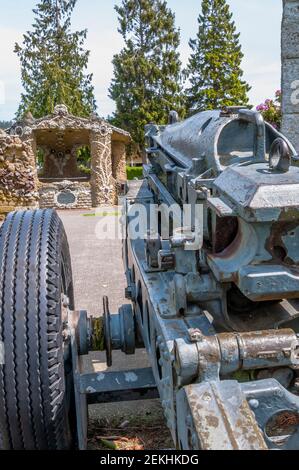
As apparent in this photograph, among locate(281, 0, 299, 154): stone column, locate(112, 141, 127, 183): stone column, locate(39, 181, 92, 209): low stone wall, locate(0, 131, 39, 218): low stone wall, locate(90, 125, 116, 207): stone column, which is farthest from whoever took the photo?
locate(112, 141, 127, 183): stone column

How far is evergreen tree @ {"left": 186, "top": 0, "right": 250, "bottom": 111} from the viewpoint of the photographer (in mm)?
26500

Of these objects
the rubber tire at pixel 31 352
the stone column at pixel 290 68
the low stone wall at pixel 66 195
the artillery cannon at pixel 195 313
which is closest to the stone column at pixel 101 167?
the low stone wall at pixel 66 195

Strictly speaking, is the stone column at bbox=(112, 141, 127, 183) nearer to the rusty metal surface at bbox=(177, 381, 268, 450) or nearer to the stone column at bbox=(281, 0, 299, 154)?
the stone column at bbox=(281, 0, 299, 154)

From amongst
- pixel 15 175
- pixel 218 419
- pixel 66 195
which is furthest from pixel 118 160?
pixel 218 419

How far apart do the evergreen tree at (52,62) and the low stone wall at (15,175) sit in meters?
11.0

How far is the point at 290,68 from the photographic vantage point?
7.89 m

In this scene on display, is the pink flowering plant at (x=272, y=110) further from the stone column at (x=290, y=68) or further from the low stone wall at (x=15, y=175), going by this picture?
the low stone wall at (x=15, y=175)

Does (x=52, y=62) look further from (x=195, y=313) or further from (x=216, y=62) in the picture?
(x=195, y=313)

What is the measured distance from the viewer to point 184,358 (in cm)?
163

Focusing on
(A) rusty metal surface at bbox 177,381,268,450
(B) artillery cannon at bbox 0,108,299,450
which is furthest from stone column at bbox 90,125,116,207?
(A) rusty metal surface at bbox 177,381,268,450

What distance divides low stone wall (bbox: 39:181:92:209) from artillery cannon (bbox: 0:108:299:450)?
14.0 meters

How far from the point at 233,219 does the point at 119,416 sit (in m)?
1.73
